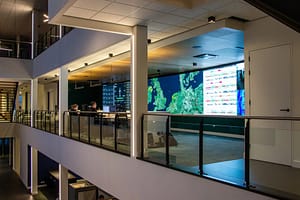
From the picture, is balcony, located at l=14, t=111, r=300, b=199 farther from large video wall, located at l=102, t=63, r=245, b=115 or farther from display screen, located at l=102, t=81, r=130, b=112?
display screen, located at l=102, t=81, r=130, b=112

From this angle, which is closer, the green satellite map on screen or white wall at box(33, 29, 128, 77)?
white wall at box(33, 29, 128, 77)

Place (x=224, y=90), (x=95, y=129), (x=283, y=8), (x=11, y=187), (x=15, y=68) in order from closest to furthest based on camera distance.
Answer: (x=283, y=8)
(x=95, y=129)
(x=224, y=90)
(x=15, y=68)
(x=11, y=187)

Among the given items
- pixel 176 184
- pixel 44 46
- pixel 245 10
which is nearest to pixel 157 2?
pixel 245 10

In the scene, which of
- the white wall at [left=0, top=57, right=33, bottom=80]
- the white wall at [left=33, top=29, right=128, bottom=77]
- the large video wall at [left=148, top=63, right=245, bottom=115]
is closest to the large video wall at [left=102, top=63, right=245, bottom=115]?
the large video wall at [left=148, top=63, right=245, bottom=115]

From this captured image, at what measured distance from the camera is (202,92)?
1111 cm

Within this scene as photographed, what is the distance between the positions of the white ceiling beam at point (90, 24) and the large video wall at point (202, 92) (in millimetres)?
5277

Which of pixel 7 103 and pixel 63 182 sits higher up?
pixel 7 103

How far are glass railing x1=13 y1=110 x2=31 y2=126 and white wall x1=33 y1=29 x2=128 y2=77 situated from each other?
12.2 feet

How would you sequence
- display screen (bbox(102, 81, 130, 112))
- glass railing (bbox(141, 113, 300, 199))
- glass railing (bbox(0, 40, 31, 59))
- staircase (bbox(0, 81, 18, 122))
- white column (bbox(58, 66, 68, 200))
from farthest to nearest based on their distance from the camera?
1. staircase (bbox(0, 81, 18, 122))
2. display screen (bbox(102, 81, 130, 112))
3. glass railing (bbox(0, 40, 31, 59))
4. white column (bbox(58, 66, 68, 200))
5. glass railing (bbox(141, 113, 300, 199))

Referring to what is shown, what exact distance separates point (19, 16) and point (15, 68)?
261 centimetres

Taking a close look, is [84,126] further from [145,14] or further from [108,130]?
[145,14]

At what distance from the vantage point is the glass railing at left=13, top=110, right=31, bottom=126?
14.8 metres

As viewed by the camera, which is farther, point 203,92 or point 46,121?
point 46,121

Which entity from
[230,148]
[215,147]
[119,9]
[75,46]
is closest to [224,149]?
[230,148]
